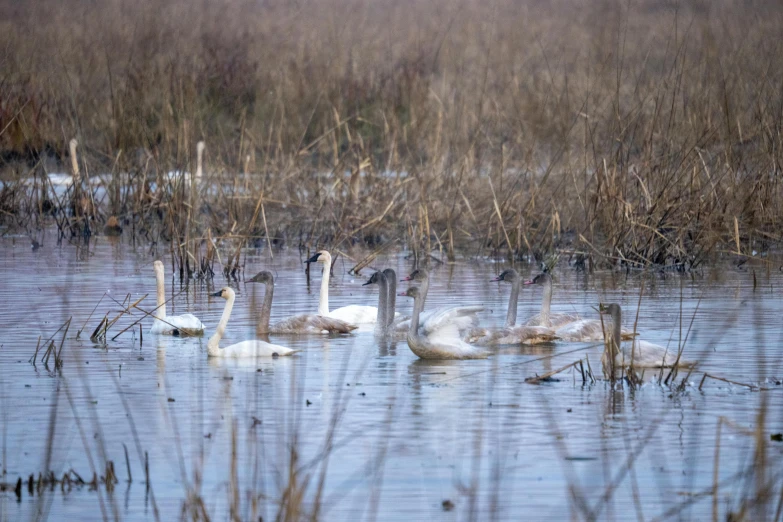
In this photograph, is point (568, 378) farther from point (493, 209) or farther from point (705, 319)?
point (493, 209)

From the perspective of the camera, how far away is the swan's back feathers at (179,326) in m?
9.51

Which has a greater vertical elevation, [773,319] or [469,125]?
[469,125]

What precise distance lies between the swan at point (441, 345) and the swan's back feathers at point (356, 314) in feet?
4.95

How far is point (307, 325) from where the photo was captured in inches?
387

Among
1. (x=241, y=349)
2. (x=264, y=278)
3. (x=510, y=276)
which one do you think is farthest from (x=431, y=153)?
(x=241, y=349)

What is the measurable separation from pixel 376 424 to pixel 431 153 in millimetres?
9758

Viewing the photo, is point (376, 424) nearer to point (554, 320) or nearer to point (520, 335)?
point (520, 335)

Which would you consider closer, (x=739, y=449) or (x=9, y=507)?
(x=9, y=507)

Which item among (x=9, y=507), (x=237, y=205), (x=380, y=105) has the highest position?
(x=380, y=105)

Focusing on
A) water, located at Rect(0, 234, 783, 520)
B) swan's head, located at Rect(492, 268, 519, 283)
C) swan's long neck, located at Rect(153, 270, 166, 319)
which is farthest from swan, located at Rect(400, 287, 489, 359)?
swan's long neck, located at Rect(153, 270, 166, 319)

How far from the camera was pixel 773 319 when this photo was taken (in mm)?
9711

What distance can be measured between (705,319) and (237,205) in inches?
237

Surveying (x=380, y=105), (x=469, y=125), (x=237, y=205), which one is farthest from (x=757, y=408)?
(x=380, y=105)

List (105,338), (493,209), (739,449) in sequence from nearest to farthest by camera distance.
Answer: (739,449) < (105,338) < (493,209)
